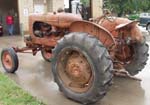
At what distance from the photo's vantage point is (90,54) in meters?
5.44

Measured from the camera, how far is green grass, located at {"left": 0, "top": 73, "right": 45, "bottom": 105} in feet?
19.1

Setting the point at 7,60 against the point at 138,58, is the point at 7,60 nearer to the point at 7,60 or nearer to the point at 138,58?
the point at 7,60

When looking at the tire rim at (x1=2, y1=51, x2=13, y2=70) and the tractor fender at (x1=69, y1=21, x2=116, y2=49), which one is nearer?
the tractor fender at (x1=69, y1=21, x2=116, y2=49)

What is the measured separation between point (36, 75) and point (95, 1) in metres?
15.8

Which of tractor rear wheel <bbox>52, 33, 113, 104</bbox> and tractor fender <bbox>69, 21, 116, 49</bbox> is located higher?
tractor fender <bbox>69, 21, 116, 49</bbox>

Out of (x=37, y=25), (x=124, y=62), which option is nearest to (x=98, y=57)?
(x=124, y=62)

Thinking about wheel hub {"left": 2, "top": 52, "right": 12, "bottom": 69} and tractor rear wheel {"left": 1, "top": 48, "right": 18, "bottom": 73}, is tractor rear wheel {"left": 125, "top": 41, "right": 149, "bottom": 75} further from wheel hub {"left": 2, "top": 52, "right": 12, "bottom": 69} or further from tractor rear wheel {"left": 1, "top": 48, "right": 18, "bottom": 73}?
wheel hub {"left": 2, "top": 52, "right": 12, "bottom": 69}

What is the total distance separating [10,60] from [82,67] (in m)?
3.14

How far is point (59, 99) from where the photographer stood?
6059 mm

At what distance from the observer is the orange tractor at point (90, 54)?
540cm

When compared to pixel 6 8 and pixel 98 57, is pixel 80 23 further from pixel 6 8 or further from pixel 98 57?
pixel 6 8

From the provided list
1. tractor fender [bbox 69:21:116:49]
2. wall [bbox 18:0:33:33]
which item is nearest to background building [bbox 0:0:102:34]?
wall [bbox 18:0:33:33]

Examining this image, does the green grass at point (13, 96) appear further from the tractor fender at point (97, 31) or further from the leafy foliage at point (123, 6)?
the leafy foliage at point (123, 6)

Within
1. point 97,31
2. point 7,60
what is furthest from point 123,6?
point 97,31
